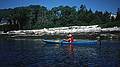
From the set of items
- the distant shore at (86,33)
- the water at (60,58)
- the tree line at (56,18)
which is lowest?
the water at (60,58)

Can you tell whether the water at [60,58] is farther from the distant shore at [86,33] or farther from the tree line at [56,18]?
the tree line at [56,18]

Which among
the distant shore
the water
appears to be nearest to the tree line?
the distant shore

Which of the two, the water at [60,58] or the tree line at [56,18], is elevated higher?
the tree line at [56,18]

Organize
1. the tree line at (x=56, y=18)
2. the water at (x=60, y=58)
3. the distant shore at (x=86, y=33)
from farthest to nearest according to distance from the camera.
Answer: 1. the tree line at (x=56, y=18)
2. the distant shore at (x=86, y=33)
3. the water at (x=60, y=58)

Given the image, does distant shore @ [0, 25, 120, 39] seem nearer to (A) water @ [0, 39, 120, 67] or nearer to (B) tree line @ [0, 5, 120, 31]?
(B) tree line @ [0, 5, 120, 31]

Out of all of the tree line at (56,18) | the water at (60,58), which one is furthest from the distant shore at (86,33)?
the water at (60,58)

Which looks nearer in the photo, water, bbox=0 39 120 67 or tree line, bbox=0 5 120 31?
water, bbox=0 39 120 67

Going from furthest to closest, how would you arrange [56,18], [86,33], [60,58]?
[56,18]
[86,33]
[60,58]

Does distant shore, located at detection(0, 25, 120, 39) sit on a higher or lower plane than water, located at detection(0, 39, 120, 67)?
higher

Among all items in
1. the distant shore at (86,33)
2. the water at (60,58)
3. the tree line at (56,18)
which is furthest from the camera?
the tree line at (56,18)

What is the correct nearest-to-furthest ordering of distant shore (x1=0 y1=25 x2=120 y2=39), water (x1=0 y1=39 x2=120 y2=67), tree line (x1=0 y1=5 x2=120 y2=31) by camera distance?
water (x1=0 y1=39 x2=120 y2=67) → distant shore (x1=0 y1=25 x2=120 y2=39) → tree line (x1=0 y1=5 x2=120 y2=31)

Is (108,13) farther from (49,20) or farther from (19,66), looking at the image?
(19,66)

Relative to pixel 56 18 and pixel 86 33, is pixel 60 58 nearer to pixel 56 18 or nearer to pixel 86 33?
pixel 86 33

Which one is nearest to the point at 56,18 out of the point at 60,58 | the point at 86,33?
the point at 86,33
